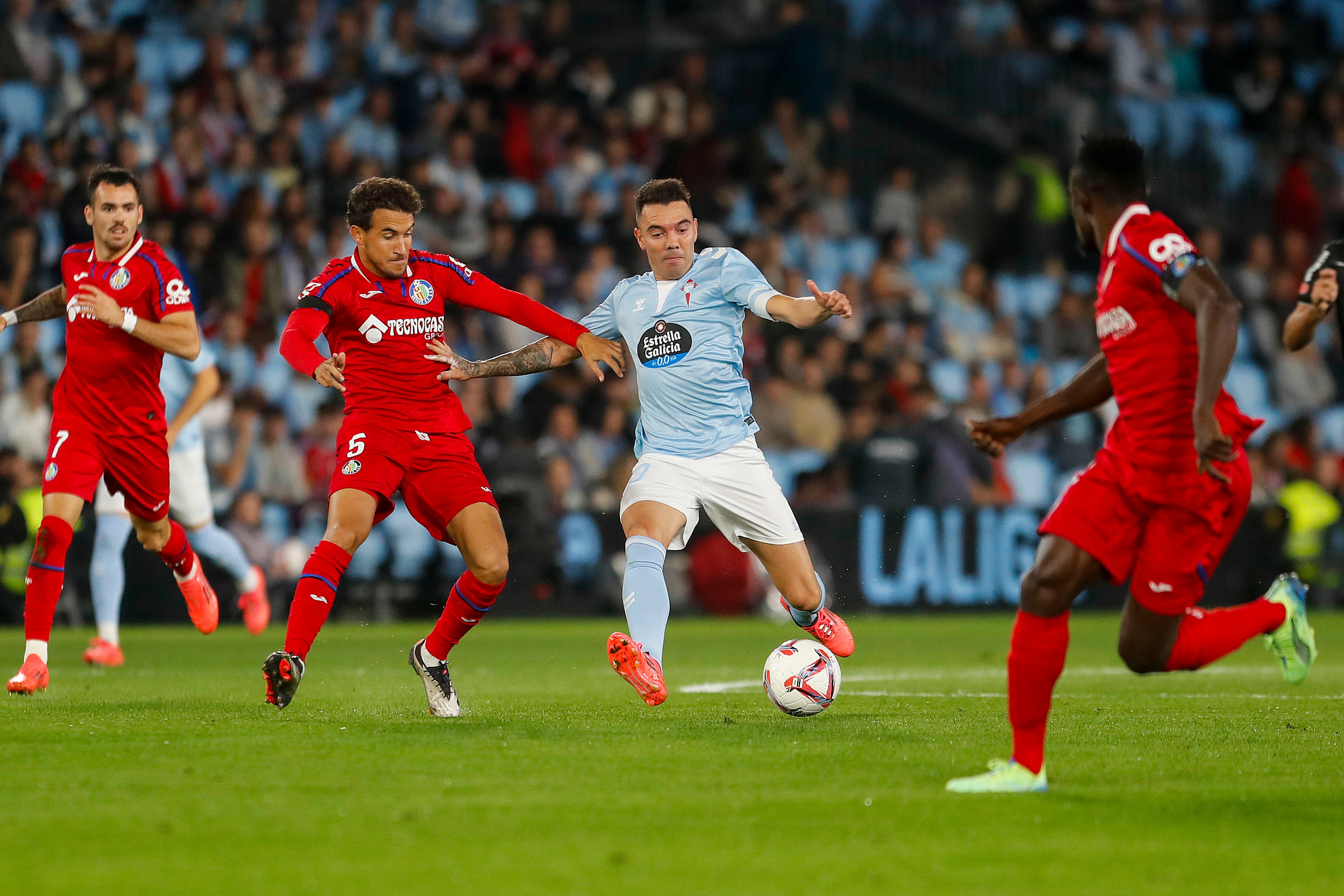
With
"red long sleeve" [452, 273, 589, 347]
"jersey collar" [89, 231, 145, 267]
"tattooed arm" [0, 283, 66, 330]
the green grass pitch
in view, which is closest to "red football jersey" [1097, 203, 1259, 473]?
the green grass pitch

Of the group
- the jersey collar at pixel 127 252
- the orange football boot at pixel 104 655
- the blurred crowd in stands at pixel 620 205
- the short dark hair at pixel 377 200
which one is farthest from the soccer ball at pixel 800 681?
the blurred crowd in stands at pixel 620 205

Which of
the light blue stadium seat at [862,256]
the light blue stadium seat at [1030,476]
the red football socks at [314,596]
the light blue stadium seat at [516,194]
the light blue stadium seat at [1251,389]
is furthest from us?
the light blue stadium seat at [862,256]

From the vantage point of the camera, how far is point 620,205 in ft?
61.1

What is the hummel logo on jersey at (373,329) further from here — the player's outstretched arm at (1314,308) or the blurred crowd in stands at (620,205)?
the blurred crowd in stands at (620,205)

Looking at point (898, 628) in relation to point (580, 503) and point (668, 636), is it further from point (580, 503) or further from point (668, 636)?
point (580, 503)

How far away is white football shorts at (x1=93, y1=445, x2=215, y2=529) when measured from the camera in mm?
11148

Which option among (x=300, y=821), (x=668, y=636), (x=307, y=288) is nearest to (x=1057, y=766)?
(x=300, y=821)

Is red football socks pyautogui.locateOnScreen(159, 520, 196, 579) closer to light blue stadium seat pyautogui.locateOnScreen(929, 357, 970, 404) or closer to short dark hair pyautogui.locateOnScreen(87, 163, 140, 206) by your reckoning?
short dark hair pyautogui.locateOnScreen(87, 163, 140, 206)

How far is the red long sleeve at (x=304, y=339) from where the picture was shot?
7.14 meters

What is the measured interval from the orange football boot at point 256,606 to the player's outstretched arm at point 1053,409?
23.9 feet

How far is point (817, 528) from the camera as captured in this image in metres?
15.7

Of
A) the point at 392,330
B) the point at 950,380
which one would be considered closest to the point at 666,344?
the point at 392,330

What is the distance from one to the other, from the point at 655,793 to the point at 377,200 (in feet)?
11.2

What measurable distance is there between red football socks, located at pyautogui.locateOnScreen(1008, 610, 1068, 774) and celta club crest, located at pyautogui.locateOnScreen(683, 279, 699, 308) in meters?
3.15
